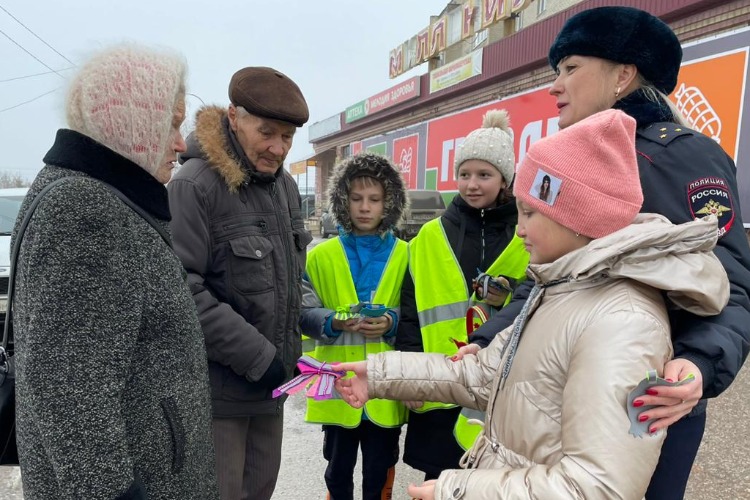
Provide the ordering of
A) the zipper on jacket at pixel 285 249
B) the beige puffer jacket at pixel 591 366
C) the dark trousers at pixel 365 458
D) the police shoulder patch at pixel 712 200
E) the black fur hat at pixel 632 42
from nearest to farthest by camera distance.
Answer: the beige puffer jacket at pixel 591 366
the police shoulder patch at pixel 712 200
the black fur hat at pixel 632 42
the zipper on jacket at pixel 285 249
the dark trousers at pixel 365 458

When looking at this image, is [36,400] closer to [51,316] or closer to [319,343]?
[51,316]

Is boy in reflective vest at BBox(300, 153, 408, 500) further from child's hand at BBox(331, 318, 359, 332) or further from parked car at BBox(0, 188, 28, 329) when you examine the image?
parked car at BBox(0, 188, 28, 329)

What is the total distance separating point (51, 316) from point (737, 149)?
801 cm

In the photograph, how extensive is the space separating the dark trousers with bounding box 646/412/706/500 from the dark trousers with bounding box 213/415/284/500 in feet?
5.03

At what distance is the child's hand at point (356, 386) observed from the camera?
1.70 meters

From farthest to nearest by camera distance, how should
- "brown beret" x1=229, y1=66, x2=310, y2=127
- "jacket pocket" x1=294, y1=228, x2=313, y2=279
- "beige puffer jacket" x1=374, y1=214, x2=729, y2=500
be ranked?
"jacket pocket" x1=294, y1=228, x2=313, y2=279 → "brown beret" x1=229, y1=66, x2=310, y2=127 → "beige puffer jacket" x1=374, y1=214, x2=729, y2=500

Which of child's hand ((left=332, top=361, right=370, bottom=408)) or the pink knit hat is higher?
the pink knit hat

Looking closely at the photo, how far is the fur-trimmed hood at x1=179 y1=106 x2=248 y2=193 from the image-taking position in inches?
77.5

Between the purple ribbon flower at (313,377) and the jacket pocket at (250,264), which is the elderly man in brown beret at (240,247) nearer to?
the jacket pocket at (250,264)

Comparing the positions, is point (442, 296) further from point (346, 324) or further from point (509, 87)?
point (509, 87)

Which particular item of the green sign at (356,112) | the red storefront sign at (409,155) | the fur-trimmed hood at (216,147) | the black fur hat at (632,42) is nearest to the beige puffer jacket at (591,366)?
the black fur hat at (632,42)

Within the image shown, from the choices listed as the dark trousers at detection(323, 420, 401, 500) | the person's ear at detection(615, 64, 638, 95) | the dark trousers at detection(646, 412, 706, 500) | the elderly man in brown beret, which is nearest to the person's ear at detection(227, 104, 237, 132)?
the elderly man in brown beret

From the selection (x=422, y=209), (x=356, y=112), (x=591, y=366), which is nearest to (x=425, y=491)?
(x=591, y=366)

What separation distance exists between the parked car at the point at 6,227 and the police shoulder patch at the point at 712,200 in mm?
5974
